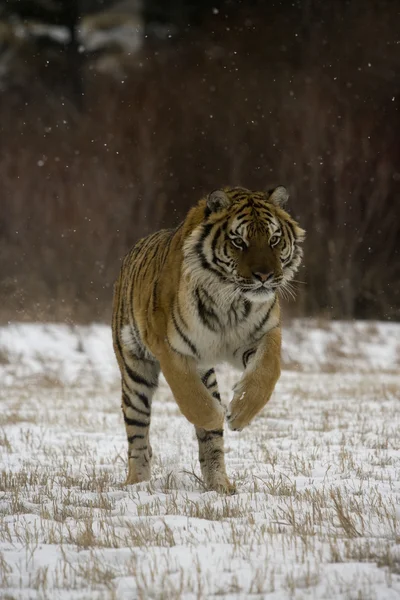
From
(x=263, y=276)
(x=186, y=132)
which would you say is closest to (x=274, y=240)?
(x=263, y=276)

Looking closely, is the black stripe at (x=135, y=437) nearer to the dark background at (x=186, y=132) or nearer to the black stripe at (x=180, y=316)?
the black stripe at (x=180, y=316)

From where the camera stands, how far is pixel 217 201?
5402 millimetres

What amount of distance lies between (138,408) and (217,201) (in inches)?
61.6

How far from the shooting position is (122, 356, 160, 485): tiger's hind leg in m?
6.09

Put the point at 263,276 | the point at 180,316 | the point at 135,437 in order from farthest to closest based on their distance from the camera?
1. the point at 135,437
2. the point at 180,316
3. the point at 263,276

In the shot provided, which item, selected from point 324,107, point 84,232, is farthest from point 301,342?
point 324,107

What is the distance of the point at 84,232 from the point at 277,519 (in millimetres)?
15651

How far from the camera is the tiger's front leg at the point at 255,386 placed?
203 inches

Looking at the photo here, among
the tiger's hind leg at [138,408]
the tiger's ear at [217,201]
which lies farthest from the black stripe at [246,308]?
the tiger's hind leg at [138,408]

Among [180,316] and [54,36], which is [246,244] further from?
[54,36]

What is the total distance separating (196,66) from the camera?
22906mm

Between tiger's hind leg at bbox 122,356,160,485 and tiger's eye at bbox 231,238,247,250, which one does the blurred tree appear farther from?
tiger's eye at bbox 231,238,247,250

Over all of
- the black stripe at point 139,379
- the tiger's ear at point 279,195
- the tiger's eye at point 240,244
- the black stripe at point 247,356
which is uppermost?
the tiger's ear at point 279,195

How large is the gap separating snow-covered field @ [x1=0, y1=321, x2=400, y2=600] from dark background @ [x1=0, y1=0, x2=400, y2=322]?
8.51 meters
